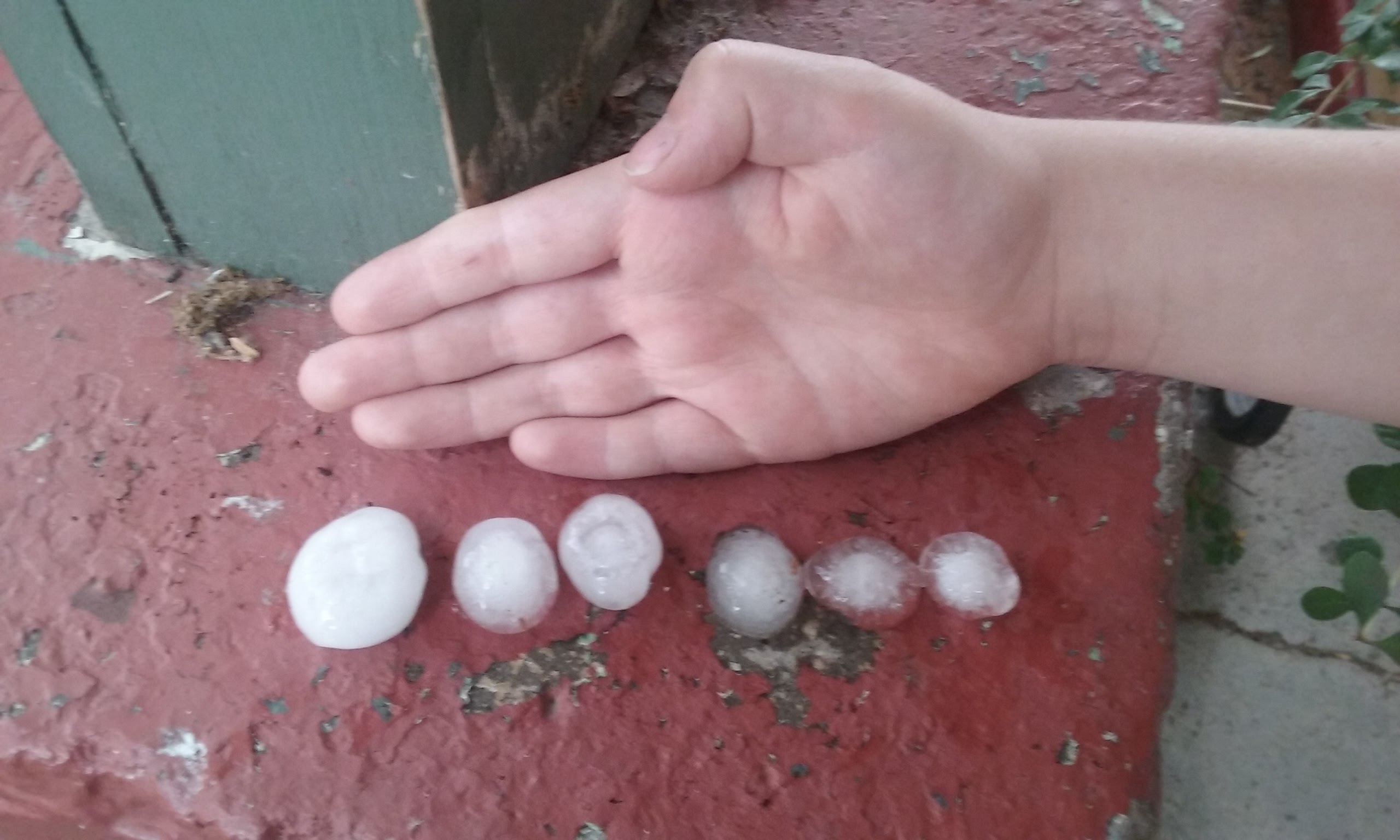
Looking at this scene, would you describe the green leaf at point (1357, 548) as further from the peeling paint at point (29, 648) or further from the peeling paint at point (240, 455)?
the peeling paint at point (29, 648)

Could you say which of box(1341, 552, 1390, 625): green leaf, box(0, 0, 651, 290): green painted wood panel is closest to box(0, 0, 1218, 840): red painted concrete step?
box(0, 0, 651, 290): green painted wood panel

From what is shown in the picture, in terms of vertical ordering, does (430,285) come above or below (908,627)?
above

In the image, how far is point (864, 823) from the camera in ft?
2.79

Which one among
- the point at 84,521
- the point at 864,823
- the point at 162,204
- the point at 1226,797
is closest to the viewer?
the point at 864,823

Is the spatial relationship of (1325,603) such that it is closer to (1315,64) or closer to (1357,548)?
(1357,548)

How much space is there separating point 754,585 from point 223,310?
64 centimetres

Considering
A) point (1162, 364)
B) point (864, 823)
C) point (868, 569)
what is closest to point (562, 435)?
point (868, 569)

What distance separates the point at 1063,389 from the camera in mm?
1088

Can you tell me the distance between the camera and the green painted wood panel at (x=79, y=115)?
0.93 meters

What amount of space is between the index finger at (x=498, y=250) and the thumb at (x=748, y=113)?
76 millimetres

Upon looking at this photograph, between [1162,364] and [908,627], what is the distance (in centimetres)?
35

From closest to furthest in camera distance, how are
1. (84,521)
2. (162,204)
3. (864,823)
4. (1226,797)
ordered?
1. (864,823)
2. (84,521)
3. (162,204)
4. (1226,797)

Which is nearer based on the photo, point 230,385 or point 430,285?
point 430,285

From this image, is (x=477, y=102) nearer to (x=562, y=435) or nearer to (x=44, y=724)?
(x=562, y=435)
